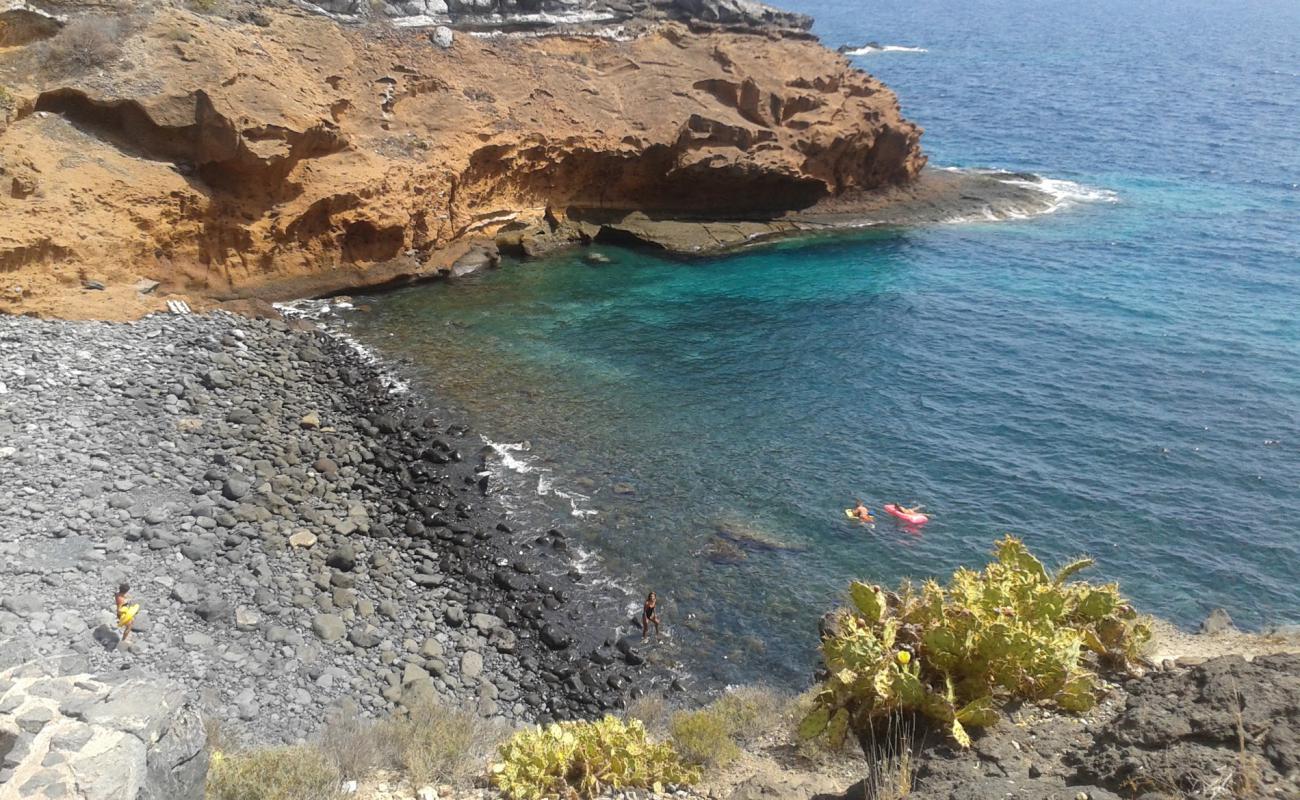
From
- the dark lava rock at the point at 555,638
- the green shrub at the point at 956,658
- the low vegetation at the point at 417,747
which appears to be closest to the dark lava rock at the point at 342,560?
the dark lava rock at the point at 555,638

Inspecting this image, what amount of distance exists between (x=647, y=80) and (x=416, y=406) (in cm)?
2047

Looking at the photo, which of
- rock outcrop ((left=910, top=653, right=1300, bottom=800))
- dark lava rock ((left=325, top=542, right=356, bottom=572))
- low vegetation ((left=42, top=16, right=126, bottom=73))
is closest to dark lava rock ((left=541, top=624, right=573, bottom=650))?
dark lava rock ((left=325, top=542, right=356, bottom=572))

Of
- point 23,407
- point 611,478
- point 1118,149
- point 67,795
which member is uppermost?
point 1118,149

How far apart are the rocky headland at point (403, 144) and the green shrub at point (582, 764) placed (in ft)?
61.4

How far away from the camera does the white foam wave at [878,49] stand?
8638 cm

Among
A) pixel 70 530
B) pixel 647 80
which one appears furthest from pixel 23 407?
pixel 647 80

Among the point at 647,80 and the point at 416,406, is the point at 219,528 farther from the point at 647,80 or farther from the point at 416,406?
the point at 647,80

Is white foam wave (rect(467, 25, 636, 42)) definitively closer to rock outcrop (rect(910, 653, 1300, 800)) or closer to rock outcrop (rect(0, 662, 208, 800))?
rock outcrop (rect(0, 662, 208, 800))

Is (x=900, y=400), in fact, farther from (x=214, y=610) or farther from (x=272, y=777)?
(x=272, y=777)

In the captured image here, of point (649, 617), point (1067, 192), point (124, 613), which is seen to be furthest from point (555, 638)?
point (1067, 192)

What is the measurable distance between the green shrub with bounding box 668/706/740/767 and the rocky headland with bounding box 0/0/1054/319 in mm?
19092

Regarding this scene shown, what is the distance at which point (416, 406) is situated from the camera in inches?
893

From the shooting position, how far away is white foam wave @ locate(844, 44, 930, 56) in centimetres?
8638

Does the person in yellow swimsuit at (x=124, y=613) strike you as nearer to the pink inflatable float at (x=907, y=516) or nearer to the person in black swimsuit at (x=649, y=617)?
the person in black swimsuit at (x=649, y=617)
